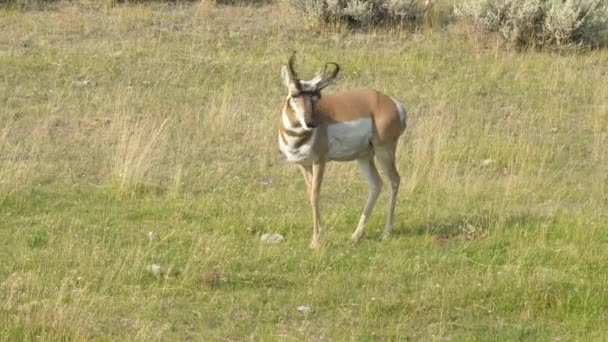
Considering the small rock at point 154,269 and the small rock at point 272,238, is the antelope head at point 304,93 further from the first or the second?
the small rock at point 154,269

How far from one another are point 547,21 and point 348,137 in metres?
9.68

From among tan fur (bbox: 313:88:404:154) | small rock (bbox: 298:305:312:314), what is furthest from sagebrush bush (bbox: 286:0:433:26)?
small rock (bbox: 298:305:312:314)

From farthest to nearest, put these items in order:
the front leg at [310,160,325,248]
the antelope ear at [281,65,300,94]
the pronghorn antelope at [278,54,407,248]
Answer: the front leg at [310,160,325,248]
the pronghorn antelope at [278,54,407,248]
the antelope ear at [281,65,300,94]

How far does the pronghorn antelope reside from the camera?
9508mm

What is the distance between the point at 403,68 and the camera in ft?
56.7

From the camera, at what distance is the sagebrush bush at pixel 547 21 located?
18.6 m

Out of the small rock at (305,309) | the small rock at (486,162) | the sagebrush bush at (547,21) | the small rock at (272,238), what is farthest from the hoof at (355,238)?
the sagebrush bush at (547,21)

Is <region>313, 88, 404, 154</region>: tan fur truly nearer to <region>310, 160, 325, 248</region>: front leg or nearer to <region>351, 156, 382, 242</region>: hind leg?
<region>310, 160, 325, 248</region>: front leg

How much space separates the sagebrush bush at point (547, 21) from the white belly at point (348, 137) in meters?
9.28

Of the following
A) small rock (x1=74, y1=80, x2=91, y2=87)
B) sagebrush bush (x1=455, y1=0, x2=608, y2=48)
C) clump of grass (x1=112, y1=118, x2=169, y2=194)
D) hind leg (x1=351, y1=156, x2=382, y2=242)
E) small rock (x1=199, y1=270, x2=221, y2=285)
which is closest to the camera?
small rock (x1=199, y1=270, x2=221, y2=285)

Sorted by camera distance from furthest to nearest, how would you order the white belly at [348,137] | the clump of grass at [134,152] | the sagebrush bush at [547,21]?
the sagebrush bush at [547,21]
the clump of grass at [134,152]
the white belly at [348,137]

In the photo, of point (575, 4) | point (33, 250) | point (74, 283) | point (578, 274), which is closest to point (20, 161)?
point (33, 250)

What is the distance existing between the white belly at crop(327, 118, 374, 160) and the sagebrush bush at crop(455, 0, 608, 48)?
9280 millimetres

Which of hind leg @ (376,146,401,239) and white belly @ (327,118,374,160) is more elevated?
white belly @ (327,118,374,160)
